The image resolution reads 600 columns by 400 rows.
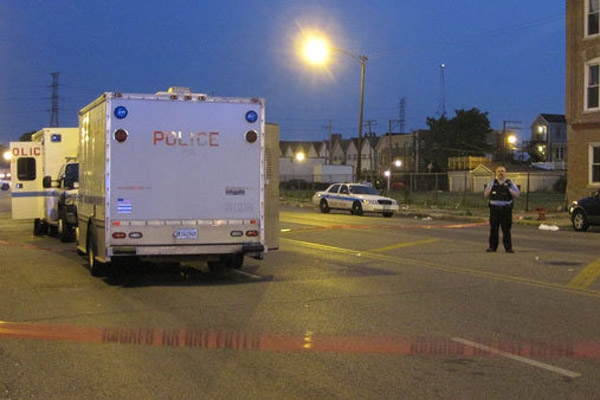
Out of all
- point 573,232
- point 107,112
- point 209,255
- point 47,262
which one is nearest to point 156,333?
point 209,255

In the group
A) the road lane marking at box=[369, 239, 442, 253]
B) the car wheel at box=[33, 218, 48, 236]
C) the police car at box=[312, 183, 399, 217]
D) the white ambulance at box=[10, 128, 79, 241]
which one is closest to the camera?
the road lane marking at box=[369, 239, 442, 253]

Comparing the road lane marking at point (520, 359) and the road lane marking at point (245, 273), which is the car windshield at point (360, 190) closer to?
the road lane marking at point (245, 273)

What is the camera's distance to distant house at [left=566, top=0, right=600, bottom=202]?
29859 millimetres

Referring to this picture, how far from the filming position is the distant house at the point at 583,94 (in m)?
29.9

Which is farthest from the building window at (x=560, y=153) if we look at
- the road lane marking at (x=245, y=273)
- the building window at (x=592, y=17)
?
the road lane marking at (x=245, y=273)

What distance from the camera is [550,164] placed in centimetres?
8644

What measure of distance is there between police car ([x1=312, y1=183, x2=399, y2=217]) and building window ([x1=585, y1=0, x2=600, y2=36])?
433 inches

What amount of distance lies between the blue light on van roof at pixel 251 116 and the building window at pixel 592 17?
23728 millimetres

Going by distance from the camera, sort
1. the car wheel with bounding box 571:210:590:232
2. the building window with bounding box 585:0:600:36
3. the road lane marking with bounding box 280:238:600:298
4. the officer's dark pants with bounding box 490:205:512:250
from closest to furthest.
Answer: the road lane marking with bounding box 280:238:600:298 < the officer's dark pants with bounding box 490:205:512:250 < the car wheel with bounding box 571:210:590:232 < the building window with bounding box 585:0:600:36

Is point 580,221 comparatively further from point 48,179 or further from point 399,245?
point 48,179

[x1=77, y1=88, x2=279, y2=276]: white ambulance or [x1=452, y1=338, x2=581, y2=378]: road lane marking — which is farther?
[x1=77, y1=88, x2=279, y2=276]: white ambulance

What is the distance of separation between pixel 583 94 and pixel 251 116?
23.5m

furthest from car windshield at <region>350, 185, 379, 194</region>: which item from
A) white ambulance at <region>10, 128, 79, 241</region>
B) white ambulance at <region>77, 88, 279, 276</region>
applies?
white ambulance at <region>77, 88, 279, 276</region>

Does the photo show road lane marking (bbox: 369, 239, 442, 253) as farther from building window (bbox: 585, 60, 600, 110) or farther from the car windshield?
building window (bbox: 585, 60, 600, 110)
